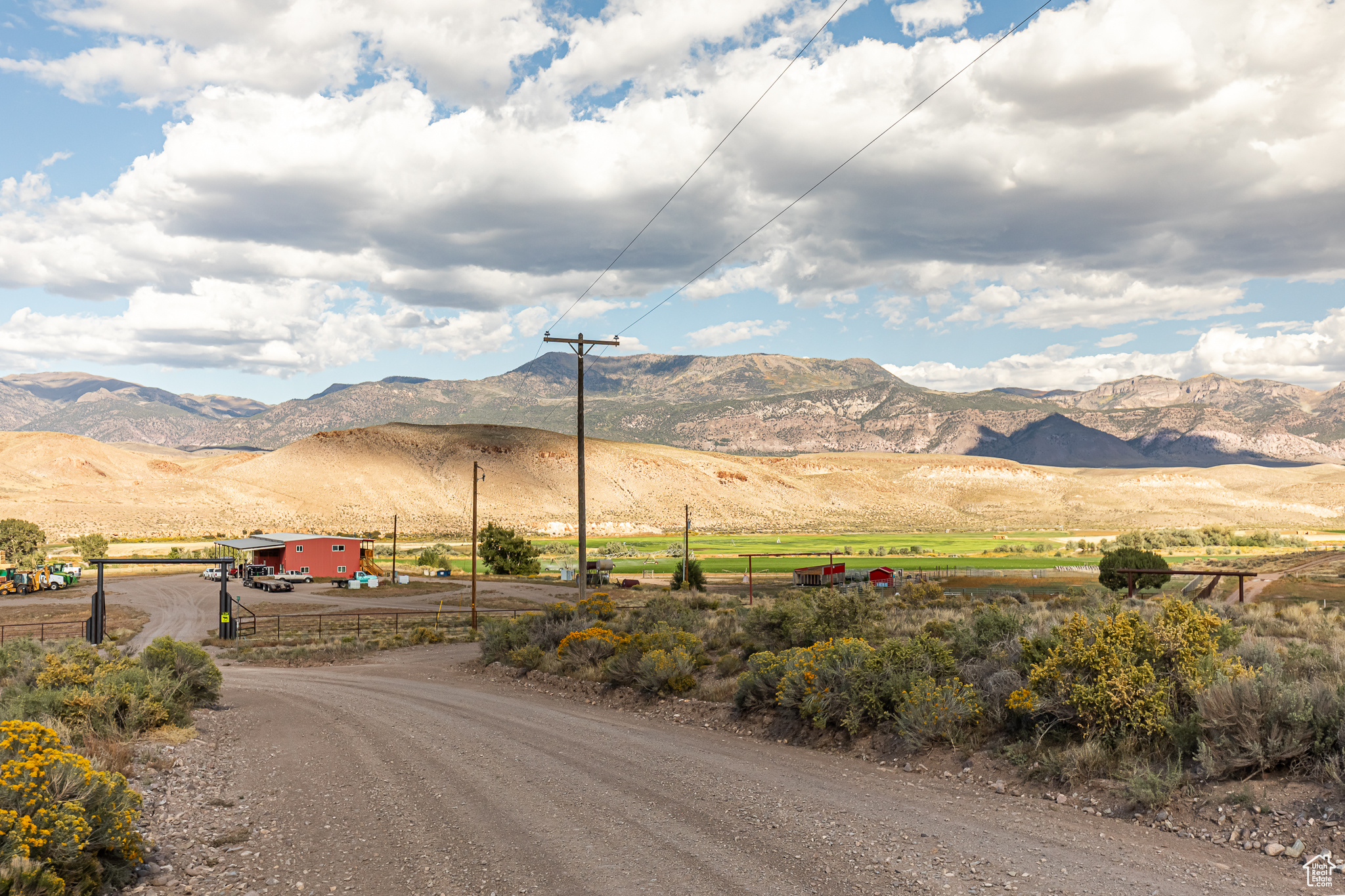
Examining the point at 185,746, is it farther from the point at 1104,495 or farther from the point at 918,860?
the point at 1104,495

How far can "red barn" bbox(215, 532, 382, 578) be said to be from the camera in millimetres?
76375

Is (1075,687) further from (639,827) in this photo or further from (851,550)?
(851,550)

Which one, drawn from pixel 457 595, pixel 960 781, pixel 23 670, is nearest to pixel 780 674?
pixel 960 781

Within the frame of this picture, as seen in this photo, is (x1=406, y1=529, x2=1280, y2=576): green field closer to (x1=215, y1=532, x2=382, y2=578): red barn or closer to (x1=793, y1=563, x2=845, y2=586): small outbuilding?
(x1=793, y1=563, x2=845, y2=586): small outbuilding

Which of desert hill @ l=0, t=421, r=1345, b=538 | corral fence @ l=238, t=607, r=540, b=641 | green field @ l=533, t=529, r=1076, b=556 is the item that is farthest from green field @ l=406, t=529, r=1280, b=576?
corral fence @ l=238, t=607, r=540, b=641

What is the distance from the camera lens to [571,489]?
529 feet

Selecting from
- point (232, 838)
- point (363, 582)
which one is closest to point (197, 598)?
point (363, 582)

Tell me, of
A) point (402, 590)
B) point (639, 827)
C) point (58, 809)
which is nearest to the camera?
point (58, 809)

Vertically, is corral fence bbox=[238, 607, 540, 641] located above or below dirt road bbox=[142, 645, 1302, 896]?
below

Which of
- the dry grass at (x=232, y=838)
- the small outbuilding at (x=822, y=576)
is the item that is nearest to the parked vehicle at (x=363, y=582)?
the small outbuilding at (x=822, y=576)

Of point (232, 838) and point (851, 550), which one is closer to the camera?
point (232, 838)

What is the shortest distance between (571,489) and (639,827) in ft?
505

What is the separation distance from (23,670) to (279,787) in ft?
24.7

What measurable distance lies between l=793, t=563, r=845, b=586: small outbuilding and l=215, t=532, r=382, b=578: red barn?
43233 mm
